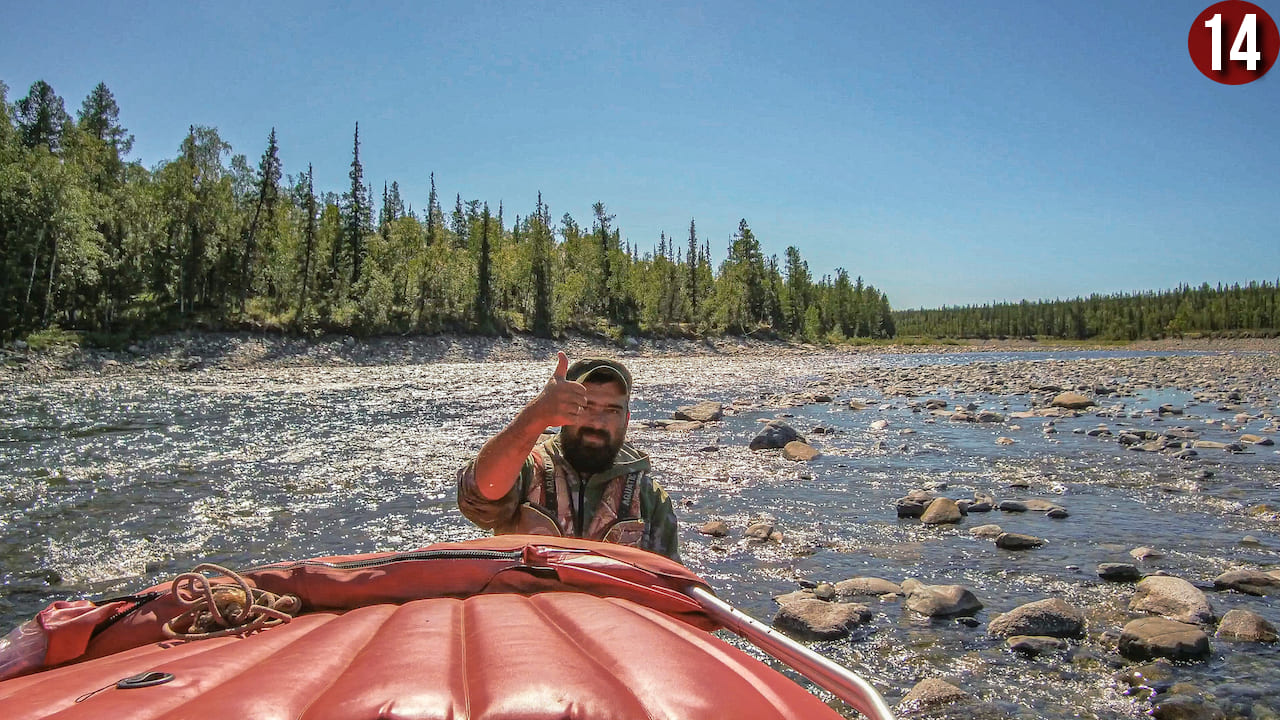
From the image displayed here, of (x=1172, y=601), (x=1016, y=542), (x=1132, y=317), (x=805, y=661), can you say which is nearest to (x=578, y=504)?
(x=805, y=661)

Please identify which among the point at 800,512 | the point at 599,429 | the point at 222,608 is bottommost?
the point at 800,512

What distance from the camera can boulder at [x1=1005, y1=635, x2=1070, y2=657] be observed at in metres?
5.07

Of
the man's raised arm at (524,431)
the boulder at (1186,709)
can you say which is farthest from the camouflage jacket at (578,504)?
the boulder at (1186,709)

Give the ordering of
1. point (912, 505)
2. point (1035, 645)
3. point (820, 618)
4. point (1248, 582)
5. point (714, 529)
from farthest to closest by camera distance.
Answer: point (912, 505) < point (714, 529) < point (1248, 582) < point (820, 618) < point (1035, 645)

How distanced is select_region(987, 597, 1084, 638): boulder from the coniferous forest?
48629 millimetres

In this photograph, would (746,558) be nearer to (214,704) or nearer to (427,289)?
(214,704)

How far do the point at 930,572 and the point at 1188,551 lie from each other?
289 centimetres

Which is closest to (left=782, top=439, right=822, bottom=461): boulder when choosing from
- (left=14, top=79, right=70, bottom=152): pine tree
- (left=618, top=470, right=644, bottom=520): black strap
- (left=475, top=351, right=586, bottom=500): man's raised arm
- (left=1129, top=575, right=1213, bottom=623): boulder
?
(left=1129, top=575, right=1213, bottom=623): boulder

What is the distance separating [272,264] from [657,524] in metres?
64.3

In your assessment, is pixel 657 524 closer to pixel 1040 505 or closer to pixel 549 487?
pixel 549 487

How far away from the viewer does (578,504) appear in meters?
3.99

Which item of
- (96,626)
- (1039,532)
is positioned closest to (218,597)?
(96,626)

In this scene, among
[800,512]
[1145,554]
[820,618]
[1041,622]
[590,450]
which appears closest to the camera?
[590,450]

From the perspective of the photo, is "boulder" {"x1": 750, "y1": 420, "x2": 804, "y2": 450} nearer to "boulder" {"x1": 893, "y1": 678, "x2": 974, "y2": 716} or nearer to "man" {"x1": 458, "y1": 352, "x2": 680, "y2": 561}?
"boulder" {"x1": 893, "y1": 678, "x2": 974, "y2": 716}
